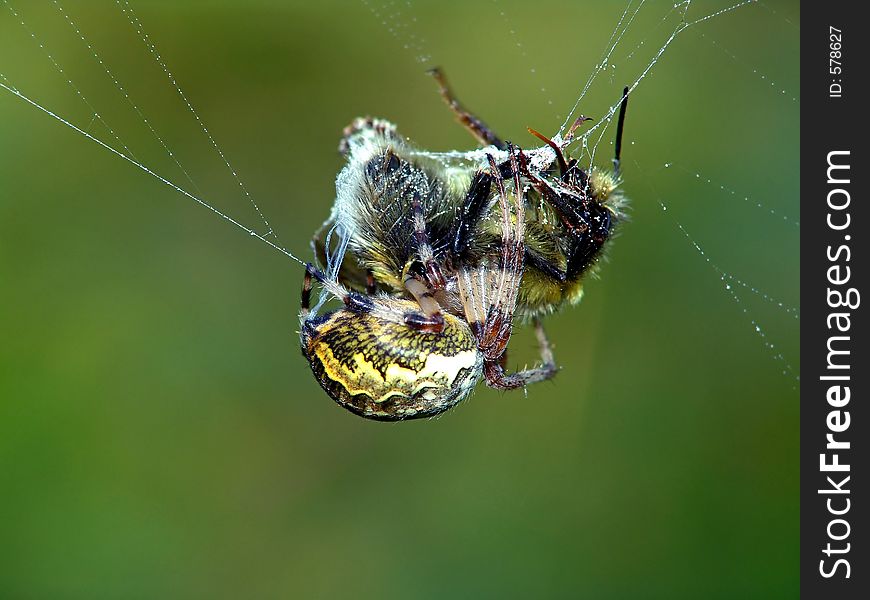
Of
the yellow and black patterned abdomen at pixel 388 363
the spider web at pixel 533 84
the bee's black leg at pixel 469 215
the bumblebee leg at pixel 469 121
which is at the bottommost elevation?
the yellow and black patterned abdomen at pixel 388 363

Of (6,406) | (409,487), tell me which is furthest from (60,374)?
(409,487)

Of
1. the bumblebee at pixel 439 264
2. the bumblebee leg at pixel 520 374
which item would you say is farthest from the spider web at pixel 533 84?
the bumblebee at pixel 439 264

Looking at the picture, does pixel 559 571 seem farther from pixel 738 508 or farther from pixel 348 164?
pixel 348 164

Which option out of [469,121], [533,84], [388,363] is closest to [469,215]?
[388,363]

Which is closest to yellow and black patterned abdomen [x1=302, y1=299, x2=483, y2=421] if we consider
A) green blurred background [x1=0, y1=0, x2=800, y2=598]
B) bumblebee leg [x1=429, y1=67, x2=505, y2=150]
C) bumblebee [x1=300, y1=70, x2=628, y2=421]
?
bumblebee [x1=300, y1=70, x2=628, y2=421]

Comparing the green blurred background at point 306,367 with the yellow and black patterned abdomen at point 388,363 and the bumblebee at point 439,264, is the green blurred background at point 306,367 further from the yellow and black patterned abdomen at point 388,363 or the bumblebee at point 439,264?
the yellow and black patterned abdomen at point 388,363

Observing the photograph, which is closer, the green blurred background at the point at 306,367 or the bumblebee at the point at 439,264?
the bumblebee at the point at 439,264
